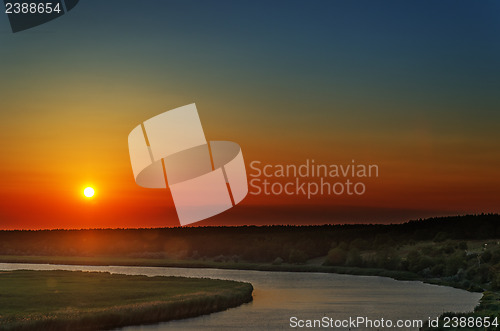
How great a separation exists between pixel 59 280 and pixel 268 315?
38123 mm

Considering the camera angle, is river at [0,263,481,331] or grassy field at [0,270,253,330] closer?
grassy field at [0,270,253,330]

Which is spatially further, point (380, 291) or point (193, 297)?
point (380, 291)

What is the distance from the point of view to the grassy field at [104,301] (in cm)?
5058

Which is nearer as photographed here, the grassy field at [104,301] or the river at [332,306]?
the grassy field at [104,301]

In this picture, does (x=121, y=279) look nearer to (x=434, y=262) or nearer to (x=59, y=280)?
(x=59, y=280)

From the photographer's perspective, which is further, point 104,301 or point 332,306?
point 332,306

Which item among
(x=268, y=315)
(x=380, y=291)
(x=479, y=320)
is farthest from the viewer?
(x=380, y=291)

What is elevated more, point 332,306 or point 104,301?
point 104,301

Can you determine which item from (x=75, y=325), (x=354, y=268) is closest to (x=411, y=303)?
(x=75, y=325)

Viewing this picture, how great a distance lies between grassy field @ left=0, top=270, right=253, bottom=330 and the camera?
5058 centimetres

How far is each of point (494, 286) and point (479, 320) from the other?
154ft

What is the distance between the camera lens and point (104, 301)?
207ft

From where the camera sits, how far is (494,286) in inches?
3536

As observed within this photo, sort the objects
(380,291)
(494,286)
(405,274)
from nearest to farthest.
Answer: (494,286) < (380,291) < (405,274)
